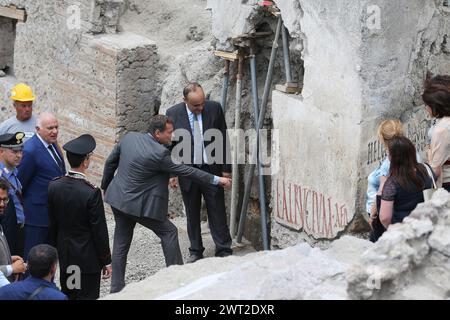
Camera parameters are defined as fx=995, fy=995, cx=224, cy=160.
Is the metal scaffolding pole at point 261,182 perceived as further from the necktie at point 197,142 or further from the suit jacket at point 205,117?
the necktie at point 197,142

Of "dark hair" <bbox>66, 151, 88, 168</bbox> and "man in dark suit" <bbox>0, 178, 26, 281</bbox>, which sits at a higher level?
"dark hair" <bbox>66, 151, 88, 168</bbox>

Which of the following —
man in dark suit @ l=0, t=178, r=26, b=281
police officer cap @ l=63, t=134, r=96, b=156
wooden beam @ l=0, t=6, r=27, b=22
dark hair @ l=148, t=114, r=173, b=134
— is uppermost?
wooden beam @ l=0, t=6, r=27, b=22

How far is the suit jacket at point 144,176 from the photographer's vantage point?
7.01m

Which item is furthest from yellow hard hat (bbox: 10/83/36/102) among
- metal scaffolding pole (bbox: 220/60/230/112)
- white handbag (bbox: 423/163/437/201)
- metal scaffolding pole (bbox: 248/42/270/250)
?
white handbag (bbox: 423/163/437/201)

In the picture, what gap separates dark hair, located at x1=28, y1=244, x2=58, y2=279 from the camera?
5.21 meters

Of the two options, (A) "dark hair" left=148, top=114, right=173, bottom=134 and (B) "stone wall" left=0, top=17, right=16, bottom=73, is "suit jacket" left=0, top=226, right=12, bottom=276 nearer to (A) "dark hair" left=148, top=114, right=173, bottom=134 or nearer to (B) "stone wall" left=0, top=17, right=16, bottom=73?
(A) "dark hair" left=148, top=114, right=173, bottom=134

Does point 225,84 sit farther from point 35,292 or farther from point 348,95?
point 35,292

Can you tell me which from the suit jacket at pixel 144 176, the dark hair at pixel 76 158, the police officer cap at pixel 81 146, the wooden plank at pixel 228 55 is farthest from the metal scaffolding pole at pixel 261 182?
the dark hair at pixel 76 158

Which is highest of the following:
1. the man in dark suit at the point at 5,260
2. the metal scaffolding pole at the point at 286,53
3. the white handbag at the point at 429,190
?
the metal scaffolding pole at the point at 286,53

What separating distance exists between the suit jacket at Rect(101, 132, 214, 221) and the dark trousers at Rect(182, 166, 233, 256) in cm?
53

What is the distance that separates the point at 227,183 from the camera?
7.28m

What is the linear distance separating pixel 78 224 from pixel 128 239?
0.84 meters
